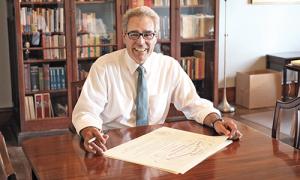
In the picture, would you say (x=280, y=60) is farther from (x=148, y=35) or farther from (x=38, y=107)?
(x=148, y=35)

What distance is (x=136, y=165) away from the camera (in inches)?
61.9

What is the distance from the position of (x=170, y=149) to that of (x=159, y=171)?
0.21m

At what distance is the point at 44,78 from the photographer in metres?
4.17

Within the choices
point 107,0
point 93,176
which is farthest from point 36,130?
point 93,176

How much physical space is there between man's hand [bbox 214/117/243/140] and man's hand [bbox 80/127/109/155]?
465 millimetres

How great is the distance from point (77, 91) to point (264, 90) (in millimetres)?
3274

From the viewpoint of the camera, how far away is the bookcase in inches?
159

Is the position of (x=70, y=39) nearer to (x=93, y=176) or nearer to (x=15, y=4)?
(x=15, y=4)

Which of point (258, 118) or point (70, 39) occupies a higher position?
point (70, 39)

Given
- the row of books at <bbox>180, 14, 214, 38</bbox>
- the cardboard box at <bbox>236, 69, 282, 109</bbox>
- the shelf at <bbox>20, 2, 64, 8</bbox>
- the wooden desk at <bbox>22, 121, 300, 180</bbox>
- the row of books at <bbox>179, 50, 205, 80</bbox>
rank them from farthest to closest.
→ the cardboard box at <bbox>236, 69, 282, 109</bbox>, the row of books at <bbox>179, 50, 205, 80</bbox>, the row of books at <bbox>180, 14, 214, 38</bbox>, the shelf at <bbox>20, 2, 64, 8</bbox>, the wooden desk at <bbox>22, 121, 300, 180</bbox>

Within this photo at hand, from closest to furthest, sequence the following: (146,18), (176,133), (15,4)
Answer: (176,133)
(146,18)
(15,4)

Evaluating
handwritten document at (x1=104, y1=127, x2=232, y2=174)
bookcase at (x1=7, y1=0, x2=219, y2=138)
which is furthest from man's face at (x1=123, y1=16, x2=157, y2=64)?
bookcase at (x1=7, y1=0, x2=219, y2=138)

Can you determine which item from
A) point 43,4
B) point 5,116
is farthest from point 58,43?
point 5,116

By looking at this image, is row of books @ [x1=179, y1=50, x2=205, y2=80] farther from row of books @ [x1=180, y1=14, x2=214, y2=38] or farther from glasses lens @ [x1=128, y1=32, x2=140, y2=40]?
glasses lens @ [x1=128, y1=32, x2=140, y2=40]
